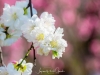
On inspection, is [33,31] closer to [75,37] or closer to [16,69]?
[16,69]

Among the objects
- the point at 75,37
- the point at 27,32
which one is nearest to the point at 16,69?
the point at 27,32

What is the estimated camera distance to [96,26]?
314 centimetres

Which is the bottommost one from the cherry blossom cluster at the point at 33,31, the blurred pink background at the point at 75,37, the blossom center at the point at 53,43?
the blossom center at the point at 53,43

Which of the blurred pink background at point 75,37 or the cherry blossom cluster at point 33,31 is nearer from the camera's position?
the cherry blossom cluster at point 33,31

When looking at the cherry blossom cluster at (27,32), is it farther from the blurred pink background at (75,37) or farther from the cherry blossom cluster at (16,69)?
the blurred pink background at (75,37)

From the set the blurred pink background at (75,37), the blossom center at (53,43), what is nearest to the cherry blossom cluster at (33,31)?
the blossom center at (53,43)

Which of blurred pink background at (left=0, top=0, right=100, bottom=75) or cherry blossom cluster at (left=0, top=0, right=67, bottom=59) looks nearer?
cherry blossom cluster at (left=0, top=0, right=67, bottom=59)

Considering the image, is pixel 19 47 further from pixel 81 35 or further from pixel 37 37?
pixel 37 37

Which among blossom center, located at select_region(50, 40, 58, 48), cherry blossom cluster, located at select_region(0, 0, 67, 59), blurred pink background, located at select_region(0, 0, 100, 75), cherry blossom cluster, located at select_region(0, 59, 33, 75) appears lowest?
cherry blossom cluster, located at select_region(0, 59, 33, 75)

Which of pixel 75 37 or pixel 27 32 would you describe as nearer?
pixel 27 32

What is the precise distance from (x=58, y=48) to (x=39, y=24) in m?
0.08

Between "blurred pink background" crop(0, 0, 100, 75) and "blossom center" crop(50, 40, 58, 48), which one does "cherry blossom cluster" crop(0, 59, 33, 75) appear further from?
"blurred pink background" crop(0, 0, 100, 75)

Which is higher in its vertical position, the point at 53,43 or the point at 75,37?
the point at 75,37

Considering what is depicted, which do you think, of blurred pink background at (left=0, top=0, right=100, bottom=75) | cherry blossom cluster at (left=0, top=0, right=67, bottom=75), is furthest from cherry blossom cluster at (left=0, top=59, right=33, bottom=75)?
blurred pink background at (left=0, top=0, right=100, bottom=75)
